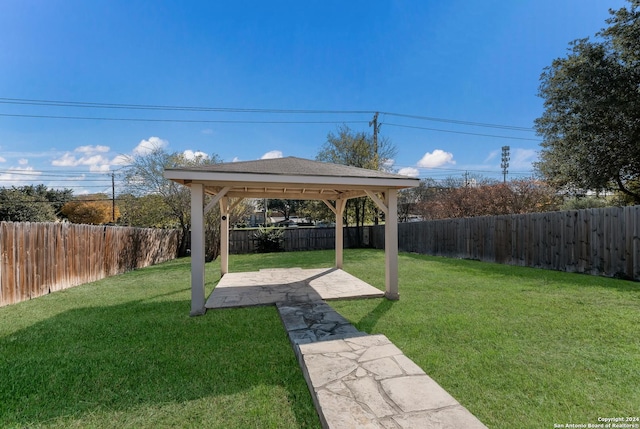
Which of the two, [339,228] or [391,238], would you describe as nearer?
[391,238]

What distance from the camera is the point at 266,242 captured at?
16.0m

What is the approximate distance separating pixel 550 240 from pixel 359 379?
329 inches


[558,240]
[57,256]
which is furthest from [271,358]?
[558,240]

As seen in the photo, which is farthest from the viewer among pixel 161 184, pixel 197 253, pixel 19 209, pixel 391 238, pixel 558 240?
pixel 19 209

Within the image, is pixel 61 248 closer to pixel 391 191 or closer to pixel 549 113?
pixel 391 191

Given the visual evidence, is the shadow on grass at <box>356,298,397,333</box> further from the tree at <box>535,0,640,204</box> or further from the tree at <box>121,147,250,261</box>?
the tree at <box>121,147,250,261</box>

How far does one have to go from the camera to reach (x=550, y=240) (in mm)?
8258

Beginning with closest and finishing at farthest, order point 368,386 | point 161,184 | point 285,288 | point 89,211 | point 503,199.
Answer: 1. point 368,386
2. point 285,288
3. point 161,184
4. point 503,199
5. point 89,211

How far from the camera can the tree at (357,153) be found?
1692cm

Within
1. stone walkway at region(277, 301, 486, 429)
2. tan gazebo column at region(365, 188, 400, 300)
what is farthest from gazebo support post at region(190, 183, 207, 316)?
tan gazebo column at region(365, 188, 400, 300)

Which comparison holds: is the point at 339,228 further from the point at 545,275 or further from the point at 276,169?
the point at 545,275

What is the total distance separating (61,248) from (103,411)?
20.0ft

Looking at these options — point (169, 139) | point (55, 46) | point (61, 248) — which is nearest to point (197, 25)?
point (55, 46)

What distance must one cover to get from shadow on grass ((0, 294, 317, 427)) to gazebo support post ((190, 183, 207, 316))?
0.90 feet
